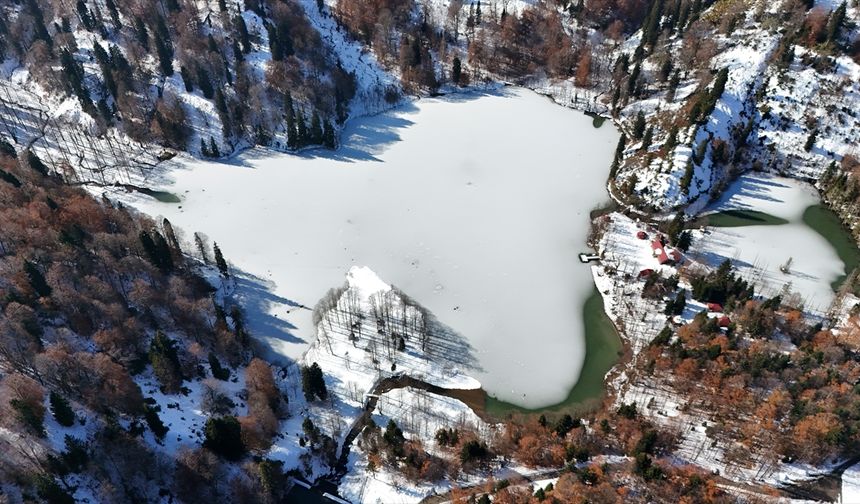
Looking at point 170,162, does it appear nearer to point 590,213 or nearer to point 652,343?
point 590,213

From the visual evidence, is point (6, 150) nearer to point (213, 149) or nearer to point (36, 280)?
point (213, 149)

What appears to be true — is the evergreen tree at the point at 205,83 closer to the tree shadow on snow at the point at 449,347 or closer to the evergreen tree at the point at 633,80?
the tree shadow on snow at the point at 449,347

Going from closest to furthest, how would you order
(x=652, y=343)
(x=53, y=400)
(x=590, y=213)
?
(x=53, y=400) → (x=652, y=343) → (x=590, y=213)

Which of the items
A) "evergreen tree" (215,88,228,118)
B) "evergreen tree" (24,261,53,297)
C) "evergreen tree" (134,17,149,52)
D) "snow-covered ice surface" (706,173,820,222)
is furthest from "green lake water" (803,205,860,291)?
"evergreen tree" (134,17,149,52)

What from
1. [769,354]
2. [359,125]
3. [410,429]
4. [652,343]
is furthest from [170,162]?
[769,354]

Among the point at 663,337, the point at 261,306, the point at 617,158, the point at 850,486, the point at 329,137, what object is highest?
the point at 617,158

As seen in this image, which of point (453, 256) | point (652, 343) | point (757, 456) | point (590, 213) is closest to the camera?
point (757, 456)

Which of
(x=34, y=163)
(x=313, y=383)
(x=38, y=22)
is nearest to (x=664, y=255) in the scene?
(x=313, y=383)
